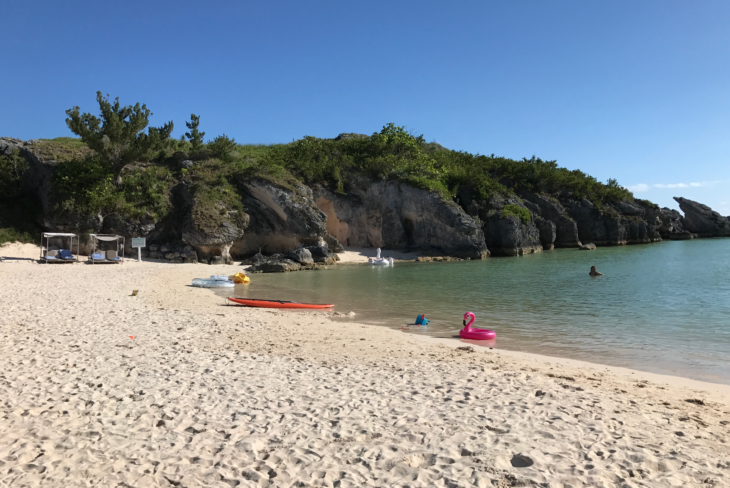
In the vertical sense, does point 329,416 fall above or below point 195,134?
below

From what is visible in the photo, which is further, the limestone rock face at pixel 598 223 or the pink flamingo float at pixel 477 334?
the limestone rock face at pixel 598 223

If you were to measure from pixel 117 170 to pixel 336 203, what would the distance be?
1844 cm

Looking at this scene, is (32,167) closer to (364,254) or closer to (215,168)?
(215,168)

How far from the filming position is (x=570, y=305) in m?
15.1

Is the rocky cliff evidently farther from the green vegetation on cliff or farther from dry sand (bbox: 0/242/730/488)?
dry sand (bbox: 0/242/730/488)

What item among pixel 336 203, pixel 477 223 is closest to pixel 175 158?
pixel 336 203

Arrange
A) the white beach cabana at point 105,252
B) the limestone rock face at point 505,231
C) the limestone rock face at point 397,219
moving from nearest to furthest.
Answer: the white beach cabana at point 105,252 < the limestone rock face at point 397,219 < the limestone rock face at point 505,231

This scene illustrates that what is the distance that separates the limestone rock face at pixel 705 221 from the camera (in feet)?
215

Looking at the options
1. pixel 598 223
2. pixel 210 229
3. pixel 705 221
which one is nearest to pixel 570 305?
pixel 210 229

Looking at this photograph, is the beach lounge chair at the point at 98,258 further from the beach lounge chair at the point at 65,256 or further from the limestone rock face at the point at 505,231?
the limestone rock face at the point at 505,231

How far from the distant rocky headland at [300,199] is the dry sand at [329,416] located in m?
21.2

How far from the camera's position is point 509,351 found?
9.57 meters

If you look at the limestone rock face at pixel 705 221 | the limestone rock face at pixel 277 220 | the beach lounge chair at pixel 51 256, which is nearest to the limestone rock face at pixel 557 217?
the limestone rock face at pixel 277 220

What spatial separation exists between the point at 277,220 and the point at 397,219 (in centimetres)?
1276
